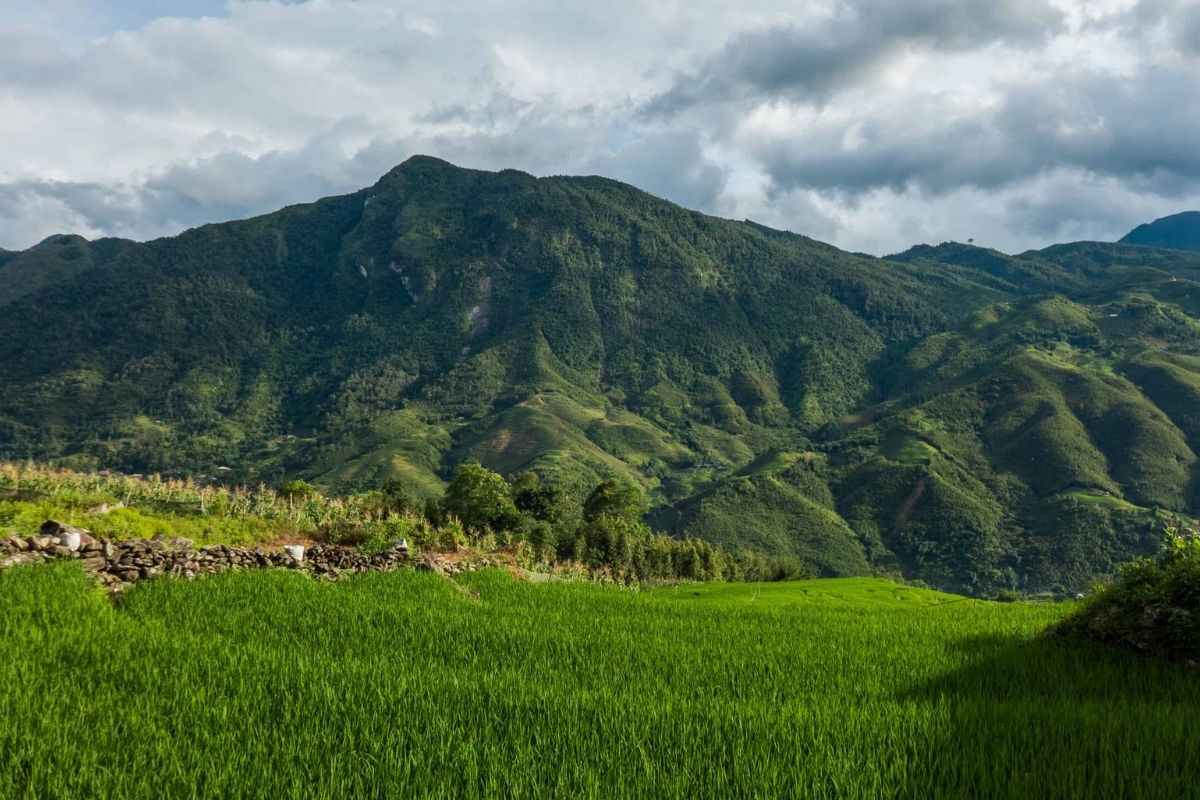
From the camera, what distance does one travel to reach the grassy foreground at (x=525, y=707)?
578 centimetres

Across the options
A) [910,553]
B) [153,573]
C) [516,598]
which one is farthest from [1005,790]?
[910,553]

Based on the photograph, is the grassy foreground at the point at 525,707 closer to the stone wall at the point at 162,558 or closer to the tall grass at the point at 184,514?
the stone wall at the point at 162,558

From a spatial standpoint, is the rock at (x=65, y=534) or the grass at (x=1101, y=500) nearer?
the rock at (x=65, y=534)

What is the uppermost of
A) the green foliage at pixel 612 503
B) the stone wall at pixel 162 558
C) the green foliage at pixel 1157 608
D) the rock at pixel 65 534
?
the green foliage at pixel 1157 608

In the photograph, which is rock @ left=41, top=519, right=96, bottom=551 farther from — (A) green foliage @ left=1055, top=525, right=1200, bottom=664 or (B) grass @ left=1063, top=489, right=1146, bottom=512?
(B) grass @ left=1063, top=489, right=1146, bottom=512

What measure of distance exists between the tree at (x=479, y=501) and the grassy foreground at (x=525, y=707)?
40833 mm

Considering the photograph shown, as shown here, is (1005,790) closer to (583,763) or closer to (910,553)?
(583,763)

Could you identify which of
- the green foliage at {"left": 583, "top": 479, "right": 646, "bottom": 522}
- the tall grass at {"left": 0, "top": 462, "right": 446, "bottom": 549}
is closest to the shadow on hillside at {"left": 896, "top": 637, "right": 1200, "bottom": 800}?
the tall grass at {"left": 0, "top": 462, "right": 446, "bottom": 549}

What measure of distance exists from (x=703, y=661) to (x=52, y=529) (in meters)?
16.1

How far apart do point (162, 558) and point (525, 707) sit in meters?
11.5

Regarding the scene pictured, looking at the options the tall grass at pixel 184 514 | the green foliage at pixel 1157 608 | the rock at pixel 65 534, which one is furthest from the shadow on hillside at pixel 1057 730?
the tall grass at pixel 184 514

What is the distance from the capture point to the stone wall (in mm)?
14555

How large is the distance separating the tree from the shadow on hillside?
4556cm

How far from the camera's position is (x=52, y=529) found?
56.2ft
